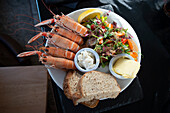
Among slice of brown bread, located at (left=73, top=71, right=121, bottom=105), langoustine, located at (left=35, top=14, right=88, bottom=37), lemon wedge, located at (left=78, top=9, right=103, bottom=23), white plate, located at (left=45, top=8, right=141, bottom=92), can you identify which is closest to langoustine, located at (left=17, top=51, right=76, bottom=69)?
white plate, located at (left=45, top=8, right=141, bottom=92)

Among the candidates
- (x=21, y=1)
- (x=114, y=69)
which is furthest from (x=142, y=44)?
(x=21, y=1)

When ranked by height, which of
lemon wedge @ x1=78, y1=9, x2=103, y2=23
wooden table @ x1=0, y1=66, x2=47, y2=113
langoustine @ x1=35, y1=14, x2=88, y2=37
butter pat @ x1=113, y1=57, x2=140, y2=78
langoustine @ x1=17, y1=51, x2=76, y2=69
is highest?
lemon wedge @ x1=78, y1=9, x2=103, y2=23

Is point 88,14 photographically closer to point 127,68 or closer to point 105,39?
point 105,39

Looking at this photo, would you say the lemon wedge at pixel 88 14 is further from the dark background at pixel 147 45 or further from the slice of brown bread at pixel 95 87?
the slice of brown bread at pixel 95 87

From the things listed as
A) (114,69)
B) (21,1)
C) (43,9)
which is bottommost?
(114,69)

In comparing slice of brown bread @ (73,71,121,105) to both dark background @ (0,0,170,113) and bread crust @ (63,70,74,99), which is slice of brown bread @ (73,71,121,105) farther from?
dark background @ (0,0,170,113)

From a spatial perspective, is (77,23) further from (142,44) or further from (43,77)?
(142,44)
